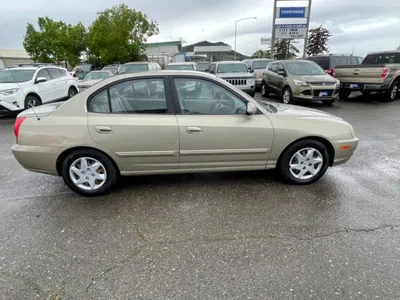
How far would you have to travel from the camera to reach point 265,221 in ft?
9.14

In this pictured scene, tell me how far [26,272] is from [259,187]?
2724 mm

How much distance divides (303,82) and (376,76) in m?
2.87

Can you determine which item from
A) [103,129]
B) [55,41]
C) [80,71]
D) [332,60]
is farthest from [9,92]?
[55,41]

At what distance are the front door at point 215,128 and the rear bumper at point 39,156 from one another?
1561 mm

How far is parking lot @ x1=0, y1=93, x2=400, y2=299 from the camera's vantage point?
1999 millimetres

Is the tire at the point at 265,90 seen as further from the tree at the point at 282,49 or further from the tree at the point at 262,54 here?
the tree at the point at 262,54

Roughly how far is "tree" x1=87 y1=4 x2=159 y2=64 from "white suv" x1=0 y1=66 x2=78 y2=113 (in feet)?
70.0

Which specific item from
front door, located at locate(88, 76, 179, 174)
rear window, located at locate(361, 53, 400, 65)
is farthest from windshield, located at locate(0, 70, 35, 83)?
rear window, located at locate(361, 53, 400, 65)

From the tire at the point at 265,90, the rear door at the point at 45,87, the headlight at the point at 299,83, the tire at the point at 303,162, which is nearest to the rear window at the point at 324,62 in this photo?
the tire at the point at 265,90

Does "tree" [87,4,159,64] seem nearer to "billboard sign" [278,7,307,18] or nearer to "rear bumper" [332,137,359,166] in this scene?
"billboard sign" [278,7,307,18]

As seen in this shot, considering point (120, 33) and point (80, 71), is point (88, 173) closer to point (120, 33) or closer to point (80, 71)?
point (80, 71)

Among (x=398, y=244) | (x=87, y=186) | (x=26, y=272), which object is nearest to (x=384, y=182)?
(x=398, y=244)

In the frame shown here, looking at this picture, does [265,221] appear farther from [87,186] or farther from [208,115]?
[87,186]

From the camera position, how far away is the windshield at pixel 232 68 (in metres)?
11.2
